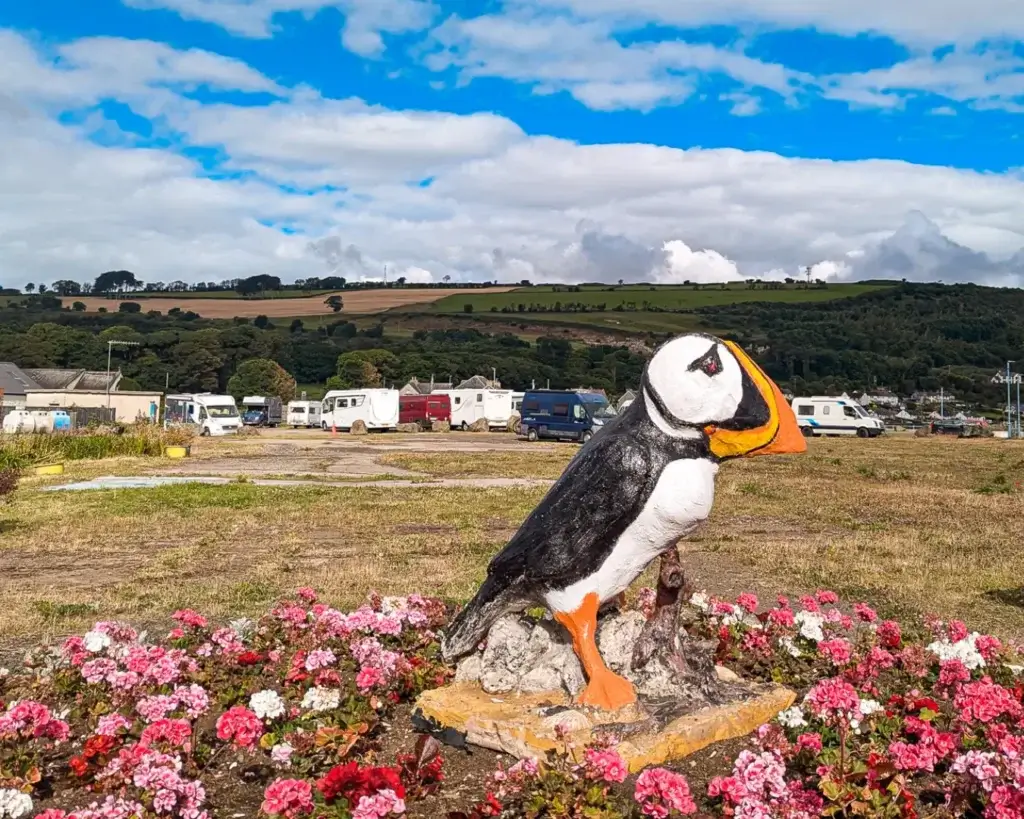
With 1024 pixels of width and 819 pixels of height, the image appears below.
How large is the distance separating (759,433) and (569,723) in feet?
5.88

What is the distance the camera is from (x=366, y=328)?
113688mm

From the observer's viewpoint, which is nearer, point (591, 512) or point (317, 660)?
point (591, 512)

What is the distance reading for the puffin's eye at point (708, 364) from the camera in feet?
15.0

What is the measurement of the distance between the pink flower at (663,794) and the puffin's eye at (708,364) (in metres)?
2.02

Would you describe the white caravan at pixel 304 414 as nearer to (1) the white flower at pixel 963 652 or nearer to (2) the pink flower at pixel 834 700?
(1) the white flower at pixel 963 652

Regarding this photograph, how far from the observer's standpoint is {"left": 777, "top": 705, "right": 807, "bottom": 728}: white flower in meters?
4.68

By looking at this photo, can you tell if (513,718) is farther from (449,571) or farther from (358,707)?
(449,571)

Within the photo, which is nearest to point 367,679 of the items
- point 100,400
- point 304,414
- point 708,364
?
point 708,364

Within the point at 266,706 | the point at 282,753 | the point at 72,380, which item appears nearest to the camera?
the point at 282,753

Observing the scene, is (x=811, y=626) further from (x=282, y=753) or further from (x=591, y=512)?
(x=282, y=753)

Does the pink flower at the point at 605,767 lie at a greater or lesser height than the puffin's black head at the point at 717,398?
lesser

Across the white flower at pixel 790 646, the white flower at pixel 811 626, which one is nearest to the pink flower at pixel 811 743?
the white flower at pixel 790 646

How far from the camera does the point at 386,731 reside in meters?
4.99

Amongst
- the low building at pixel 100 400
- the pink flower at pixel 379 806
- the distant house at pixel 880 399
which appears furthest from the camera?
the distant house at pixel 880 399
